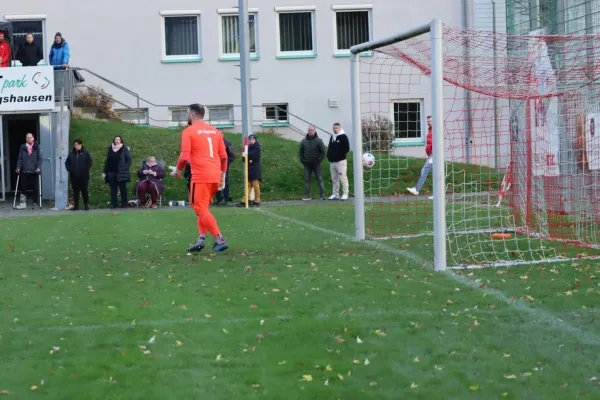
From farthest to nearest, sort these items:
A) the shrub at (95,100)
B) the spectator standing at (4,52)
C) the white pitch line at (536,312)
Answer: the shrub at (95,100)
the spectator standing at (4,52)
the white pitch line at (536,312)

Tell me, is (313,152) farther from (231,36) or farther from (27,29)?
(27,29)

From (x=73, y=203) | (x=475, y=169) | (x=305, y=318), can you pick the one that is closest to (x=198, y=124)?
(x=305, y=318)

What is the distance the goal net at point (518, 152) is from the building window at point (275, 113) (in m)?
16.9

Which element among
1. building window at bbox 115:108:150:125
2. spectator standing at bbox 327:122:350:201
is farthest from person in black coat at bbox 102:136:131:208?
building window at bbox 115:108:150:125

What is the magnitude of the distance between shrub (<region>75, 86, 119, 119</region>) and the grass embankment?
4.72ft

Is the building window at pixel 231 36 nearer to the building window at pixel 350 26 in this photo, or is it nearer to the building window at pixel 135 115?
the building window at pixel 350 26

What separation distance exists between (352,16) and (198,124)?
2361 centimetres

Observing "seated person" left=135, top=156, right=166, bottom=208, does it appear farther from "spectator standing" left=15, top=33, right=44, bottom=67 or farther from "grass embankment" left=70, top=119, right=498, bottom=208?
"spectator standing" left=15, top=33, right=44, bottom=67

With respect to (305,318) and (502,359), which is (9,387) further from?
(502,359)

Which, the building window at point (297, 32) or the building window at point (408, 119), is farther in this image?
the building window at point (297, 32)

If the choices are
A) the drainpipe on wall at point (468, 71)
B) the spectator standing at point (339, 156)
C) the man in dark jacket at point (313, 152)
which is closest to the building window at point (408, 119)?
the drainpipe on wall at point (468, 71)

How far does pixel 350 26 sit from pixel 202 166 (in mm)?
23767

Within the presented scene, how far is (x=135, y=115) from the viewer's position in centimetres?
3322

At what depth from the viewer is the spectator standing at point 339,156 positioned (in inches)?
928
